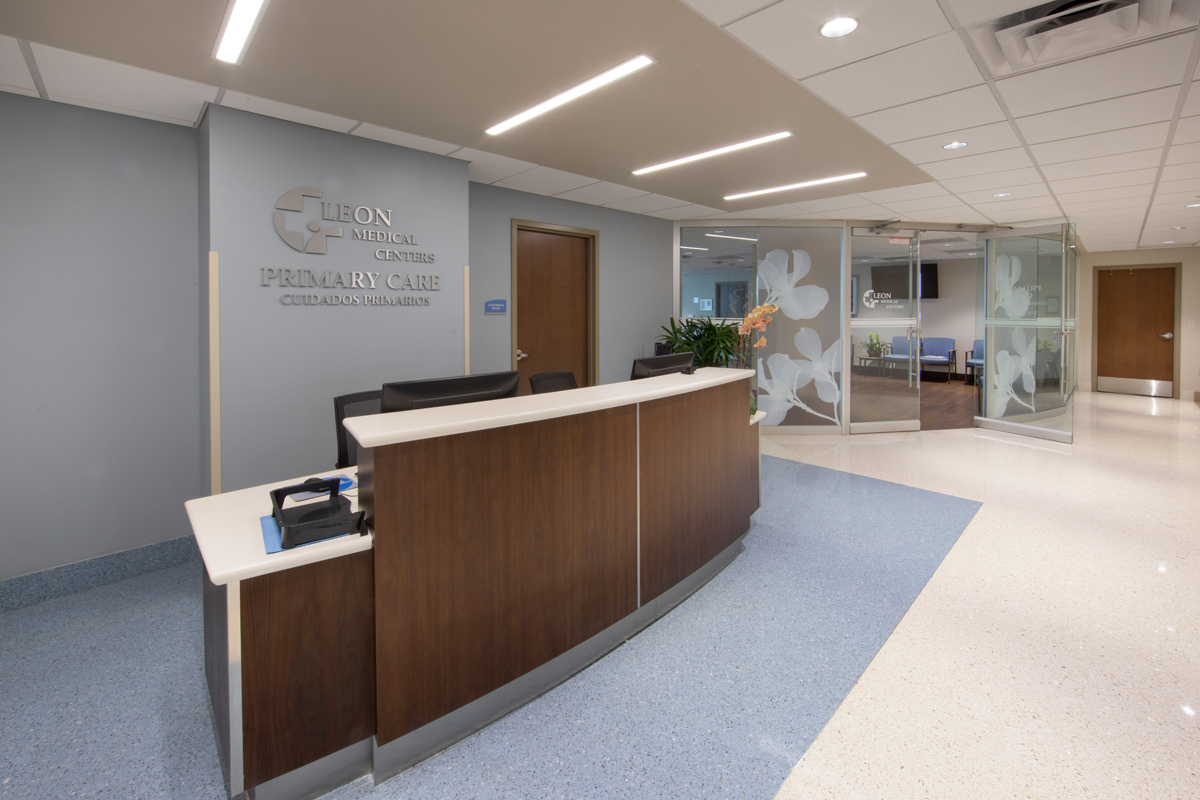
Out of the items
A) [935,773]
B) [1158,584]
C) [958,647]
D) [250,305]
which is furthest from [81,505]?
[1158,584]

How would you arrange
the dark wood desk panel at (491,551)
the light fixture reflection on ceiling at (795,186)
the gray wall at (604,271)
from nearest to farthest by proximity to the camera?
the dark wood desk panel at (491,551)
the light fixture reflection on ceiling at (795,186)
the gray wall at (604,271)

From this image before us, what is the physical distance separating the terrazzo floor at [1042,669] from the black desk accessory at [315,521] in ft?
4.84

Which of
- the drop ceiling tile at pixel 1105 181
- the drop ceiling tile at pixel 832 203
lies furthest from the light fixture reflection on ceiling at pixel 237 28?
the drop ceiling tile at pixel 1105 181

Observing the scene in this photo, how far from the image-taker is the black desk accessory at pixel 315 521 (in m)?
1.53

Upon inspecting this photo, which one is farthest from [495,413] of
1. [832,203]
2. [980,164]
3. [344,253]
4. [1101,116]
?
[832,203]

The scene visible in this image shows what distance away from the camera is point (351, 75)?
2.70 m

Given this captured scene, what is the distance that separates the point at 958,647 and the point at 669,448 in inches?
57.9

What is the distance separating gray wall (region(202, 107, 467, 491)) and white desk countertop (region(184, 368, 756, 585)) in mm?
1345

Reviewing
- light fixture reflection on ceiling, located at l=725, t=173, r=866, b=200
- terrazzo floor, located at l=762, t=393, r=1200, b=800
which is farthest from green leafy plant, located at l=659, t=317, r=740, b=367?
terrazzo floor, located at l=762, t=393, r=1200, b=800

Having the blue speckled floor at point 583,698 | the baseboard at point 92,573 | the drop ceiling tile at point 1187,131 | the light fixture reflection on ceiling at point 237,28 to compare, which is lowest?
the blue speckled floor at point 583,698

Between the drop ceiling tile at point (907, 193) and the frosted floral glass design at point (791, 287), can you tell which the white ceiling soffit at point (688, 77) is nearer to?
the drop ceiling tile at point (907, 193)

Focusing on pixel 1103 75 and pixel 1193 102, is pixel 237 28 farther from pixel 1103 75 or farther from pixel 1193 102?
pixel 1193 102

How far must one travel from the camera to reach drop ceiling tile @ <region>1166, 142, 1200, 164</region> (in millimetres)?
3643

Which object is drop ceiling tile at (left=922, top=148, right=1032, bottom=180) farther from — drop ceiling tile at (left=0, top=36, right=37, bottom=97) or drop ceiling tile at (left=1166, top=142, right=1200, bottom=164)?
drop ceiling tile at (left=0, top=36, right=37, bottom=97)
